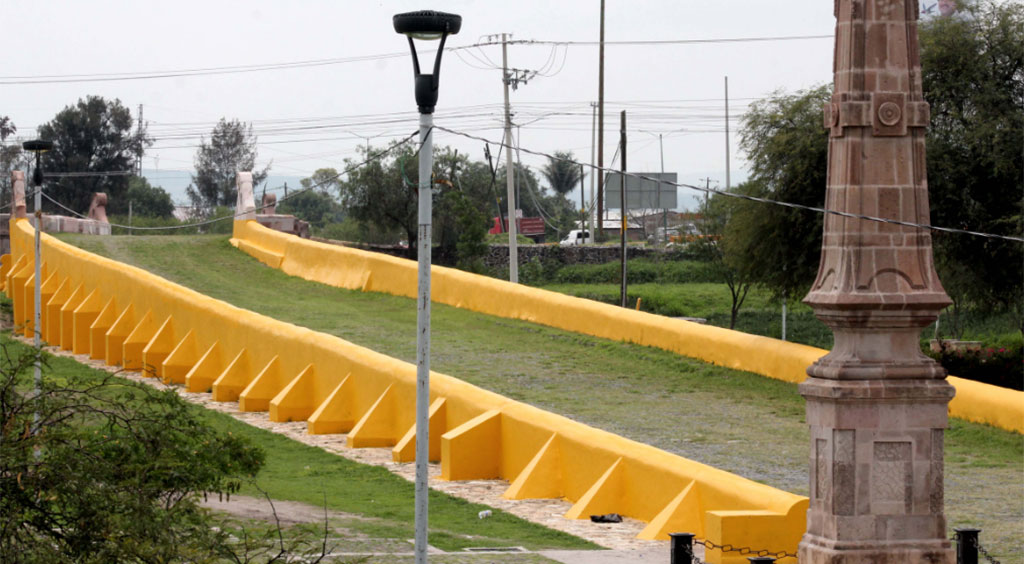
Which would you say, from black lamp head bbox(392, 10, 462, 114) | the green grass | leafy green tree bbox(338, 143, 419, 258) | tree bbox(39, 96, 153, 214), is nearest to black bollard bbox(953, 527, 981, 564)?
the green grass

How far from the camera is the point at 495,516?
601 inches

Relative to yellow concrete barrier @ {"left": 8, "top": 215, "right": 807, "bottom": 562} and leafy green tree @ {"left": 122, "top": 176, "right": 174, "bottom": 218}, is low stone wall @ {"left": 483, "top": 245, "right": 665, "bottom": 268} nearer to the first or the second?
yellow concrete barrier @ {"left": 8, "top": 215, "right": 807, "bottom": 562}

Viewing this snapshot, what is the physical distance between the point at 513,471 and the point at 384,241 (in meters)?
44.3

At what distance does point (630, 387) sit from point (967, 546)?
1128 centimetres

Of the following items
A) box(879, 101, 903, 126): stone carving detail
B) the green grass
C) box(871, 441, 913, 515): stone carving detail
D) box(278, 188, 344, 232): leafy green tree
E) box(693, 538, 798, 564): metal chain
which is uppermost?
box(879, 101, 903, 126): stone carving detail

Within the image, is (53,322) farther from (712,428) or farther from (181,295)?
(712,428)

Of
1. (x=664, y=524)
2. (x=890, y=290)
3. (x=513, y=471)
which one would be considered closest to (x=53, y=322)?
(x=513, y=471)

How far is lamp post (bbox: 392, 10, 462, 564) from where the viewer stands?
929 centimetres

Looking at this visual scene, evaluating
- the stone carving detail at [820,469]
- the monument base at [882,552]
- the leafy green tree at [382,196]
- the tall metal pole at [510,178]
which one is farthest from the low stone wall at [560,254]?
the monument base at [882,552]

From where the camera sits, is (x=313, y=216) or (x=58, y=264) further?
(x=313, y=216)

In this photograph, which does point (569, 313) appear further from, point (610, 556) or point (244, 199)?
point (244, 199)

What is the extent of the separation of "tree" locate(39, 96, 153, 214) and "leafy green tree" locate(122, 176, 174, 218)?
14.1 ft

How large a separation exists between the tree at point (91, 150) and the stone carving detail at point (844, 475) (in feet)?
195

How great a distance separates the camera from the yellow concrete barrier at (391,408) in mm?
13867
